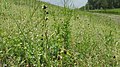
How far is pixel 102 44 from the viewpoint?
7.18m

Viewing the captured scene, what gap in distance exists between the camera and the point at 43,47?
17.1 feet

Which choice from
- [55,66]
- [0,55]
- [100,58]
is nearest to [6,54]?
[0,55]

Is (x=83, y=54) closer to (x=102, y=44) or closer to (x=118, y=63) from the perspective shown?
(x=118, y=63)

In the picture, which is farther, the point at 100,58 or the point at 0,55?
the point at 100,58

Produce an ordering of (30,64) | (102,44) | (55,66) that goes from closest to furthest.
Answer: (55,66) → (30,64) → (102,44)

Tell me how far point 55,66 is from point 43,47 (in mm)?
846

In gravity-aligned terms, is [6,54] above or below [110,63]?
above

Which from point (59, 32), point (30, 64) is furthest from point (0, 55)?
point (59, 32)

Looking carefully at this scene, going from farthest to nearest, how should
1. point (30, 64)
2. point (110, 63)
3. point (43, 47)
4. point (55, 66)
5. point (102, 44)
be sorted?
point (102, 44), point (110, 63), point (43, 47), point (30, 64), point (55, 66)

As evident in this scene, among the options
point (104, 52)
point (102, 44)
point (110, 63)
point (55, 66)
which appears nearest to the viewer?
point (55, 66)

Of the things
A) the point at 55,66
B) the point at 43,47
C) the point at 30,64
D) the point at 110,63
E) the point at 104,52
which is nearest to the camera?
the point at 55,66

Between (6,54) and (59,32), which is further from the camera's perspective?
(59,32)

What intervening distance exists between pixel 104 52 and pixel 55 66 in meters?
2.21

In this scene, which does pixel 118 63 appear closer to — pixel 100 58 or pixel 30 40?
pixel 100 58
